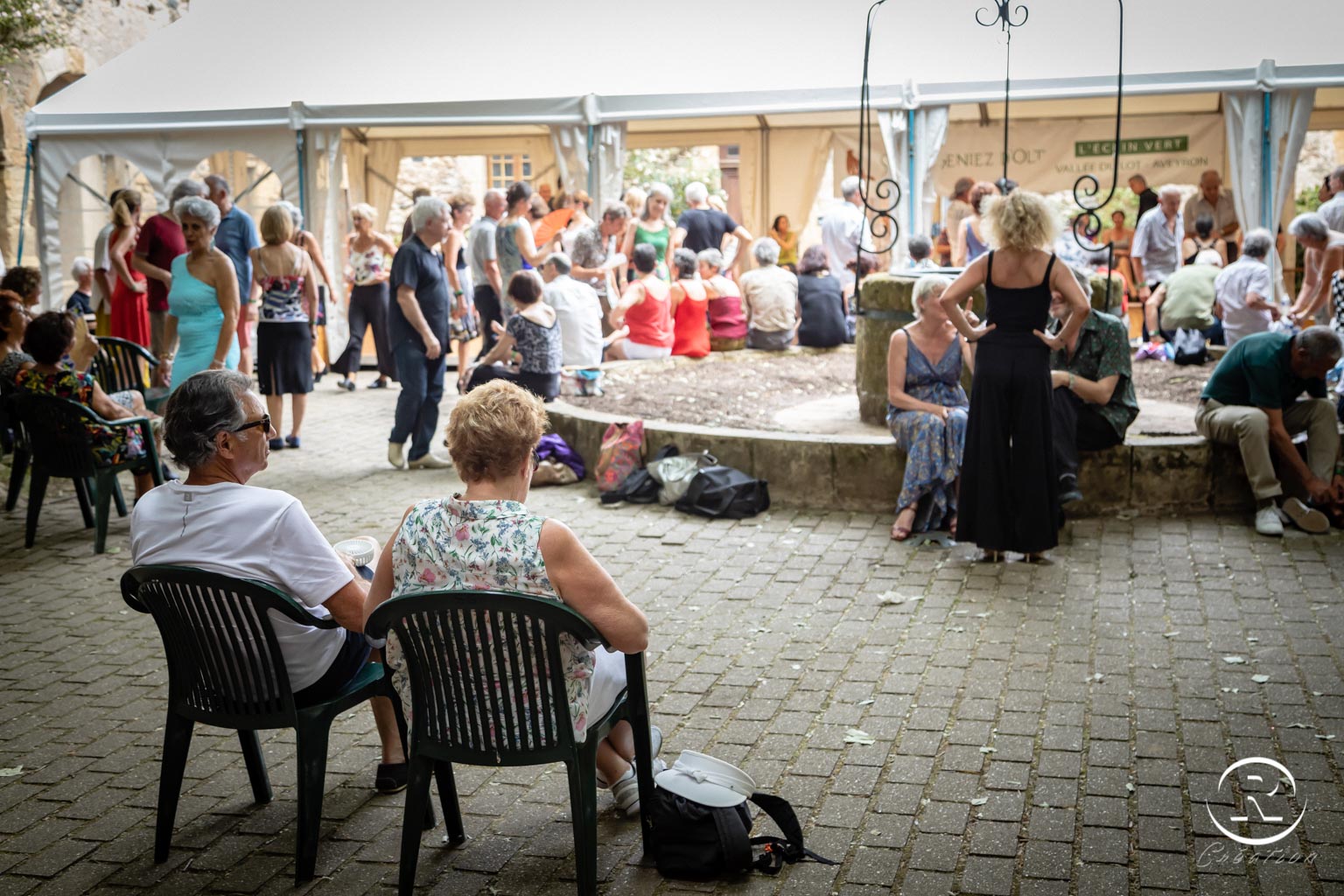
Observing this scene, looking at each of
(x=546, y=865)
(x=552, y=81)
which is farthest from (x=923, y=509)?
(x=552, y=81)

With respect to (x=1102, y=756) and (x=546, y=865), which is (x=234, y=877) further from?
(x=1102, y=756)

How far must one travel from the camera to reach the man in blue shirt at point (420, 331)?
8.41 meters

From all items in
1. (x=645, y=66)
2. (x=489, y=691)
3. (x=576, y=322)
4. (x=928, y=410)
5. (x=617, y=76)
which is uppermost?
(x=645, y=66)

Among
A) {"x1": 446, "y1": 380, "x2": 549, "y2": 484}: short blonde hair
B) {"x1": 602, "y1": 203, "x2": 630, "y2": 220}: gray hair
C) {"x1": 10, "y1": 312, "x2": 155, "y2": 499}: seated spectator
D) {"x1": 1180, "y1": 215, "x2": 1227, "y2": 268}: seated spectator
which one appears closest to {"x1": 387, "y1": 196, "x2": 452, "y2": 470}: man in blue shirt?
{"x1": 10, "y1": 312, "x2": 155, "y2": 499}: seated spectator

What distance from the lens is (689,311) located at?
10.9 metres

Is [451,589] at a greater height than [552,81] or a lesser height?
lesser

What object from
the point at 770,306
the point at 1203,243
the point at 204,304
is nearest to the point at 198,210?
the point at 204,304

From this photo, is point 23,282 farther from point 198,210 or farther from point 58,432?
point 58,432

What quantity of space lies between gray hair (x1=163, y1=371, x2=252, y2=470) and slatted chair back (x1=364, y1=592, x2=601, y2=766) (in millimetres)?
702

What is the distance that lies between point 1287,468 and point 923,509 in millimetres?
1836

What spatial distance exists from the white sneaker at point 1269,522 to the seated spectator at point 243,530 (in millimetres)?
4879

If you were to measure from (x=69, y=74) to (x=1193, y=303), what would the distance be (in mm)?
14548

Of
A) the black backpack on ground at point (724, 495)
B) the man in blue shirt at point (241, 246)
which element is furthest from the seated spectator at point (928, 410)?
the man in blue shirt at point (241, 246)

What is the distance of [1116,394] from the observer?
695cm
